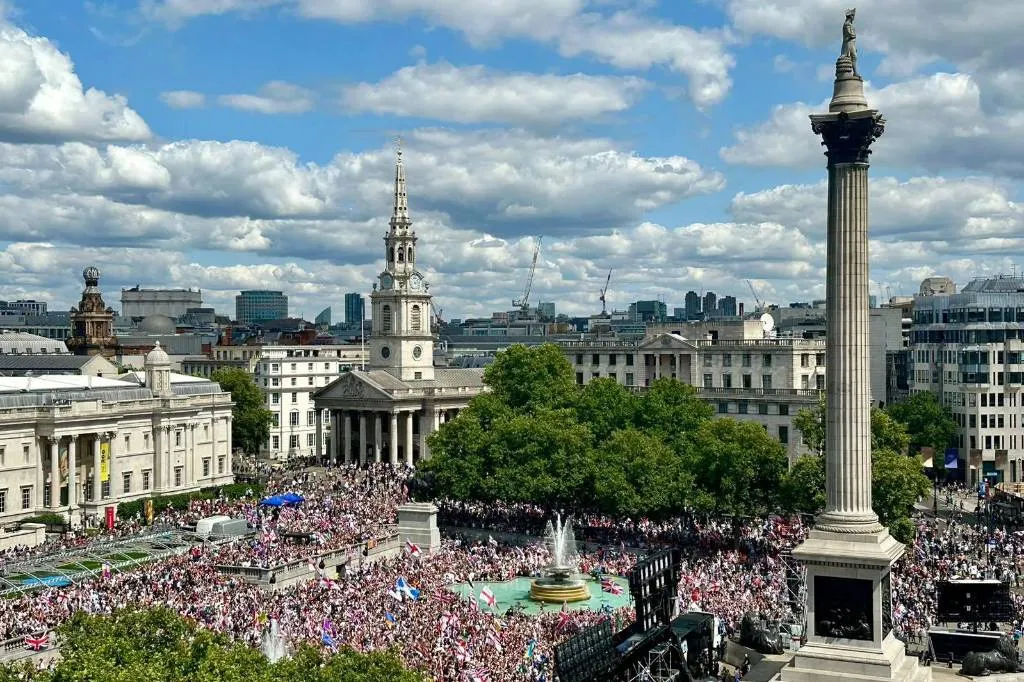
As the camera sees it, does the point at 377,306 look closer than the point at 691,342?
No

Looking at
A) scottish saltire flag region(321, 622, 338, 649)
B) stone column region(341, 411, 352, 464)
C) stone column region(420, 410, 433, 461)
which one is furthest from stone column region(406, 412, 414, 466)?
scottish saltire flag region(321, 622, 338, 649)

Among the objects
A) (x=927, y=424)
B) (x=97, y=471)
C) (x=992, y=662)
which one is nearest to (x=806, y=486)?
(x=992, y=662)

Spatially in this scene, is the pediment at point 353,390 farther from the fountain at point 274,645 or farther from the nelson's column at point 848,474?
the nelson's column at point 848,474

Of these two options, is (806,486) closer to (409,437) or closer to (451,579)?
(451,579)

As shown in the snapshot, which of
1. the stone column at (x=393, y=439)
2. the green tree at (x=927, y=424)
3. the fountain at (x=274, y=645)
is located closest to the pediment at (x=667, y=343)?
the green tree at (x=927, y=424)

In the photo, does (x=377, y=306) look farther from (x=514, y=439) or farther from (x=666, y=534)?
(x=666, y=534)

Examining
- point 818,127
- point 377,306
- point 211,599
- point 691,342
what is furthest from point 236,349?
point 818,127
